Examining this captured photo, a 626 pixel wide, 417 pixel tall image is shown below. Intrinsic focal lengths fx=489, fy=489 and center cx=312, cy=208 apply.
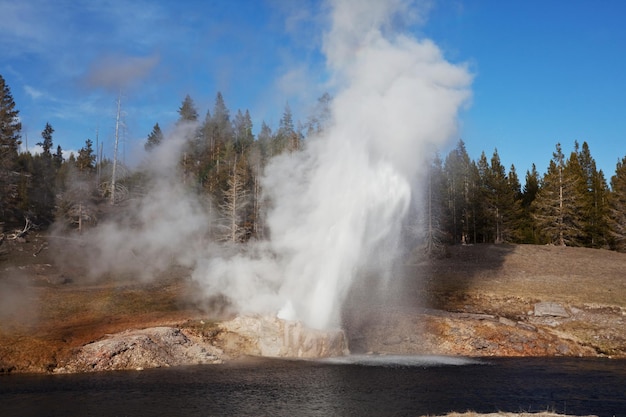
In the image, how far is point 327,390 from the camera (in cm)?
2227

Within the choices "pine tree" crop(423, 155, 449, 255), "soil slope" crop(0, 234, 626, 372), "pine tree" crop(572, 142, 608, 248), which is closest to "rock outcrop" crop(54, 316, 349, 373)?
"soil slope" crop(0, 234, 626, 372)

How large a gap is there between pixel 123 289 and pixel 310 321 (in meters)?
20.5

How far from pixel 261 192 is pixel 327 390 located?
1917 inches

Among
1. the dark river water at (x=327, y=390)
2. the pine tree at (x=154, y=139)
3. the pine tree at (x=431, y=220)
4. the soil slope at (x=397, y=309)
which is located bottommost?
the dark river water at (x=327, y=390)

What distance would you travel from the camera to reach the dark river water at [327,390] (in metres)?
19.0

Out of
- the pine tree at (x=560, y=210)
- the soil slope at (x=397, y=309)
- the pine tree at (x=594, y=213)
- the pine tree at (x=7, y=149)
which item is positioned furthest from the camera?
the pine tree at (x=594, y=213)

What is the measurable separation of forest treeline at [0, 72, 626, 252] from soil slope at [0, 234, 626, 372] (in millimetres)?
8960

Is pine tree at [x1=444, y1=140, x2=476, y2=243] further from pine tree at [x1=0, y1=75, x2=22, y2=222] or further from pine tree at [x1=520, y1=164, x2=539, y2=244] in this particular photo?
pine tree at [x1=0, y1=75, x2=22, y2=222]

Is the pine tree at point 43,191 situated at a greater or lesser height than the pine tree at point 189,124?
lesser

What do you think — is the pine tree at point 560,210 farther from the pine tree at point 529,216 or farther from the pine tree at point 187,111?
the pine tree at point 187,111

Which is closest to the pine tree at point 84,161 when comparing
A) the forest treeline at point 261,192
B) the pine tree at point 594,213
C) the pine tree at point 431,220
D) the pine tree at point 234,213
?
the forest treeline at point 261,192

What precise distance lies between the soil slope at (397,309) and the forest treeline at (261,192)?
896cm

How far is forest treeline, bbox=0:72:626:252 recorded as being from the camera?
202 feet

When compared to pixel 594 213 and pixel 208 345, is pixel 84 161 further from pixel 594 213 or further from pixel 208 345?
pixel 594 213
